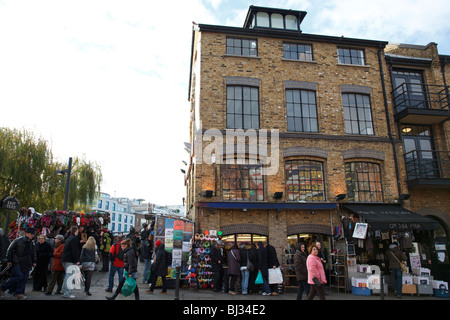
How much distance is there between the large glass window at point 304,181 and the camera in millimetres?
14188

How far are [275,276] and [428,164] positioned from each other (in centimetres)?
1003

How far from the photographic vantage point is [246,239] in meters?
13.4

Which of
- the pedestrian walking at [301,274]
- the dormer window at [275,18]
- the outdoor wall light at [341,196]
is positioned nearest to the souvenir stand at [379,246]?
the outdoor wall light at [341,196]

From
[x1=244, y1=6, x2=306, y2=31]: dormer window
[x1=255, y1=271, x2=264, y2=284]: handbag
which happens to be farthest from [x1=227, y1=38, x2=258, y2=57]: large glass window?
[x1=255, y1=271, x2=264, y2=284]: handbag

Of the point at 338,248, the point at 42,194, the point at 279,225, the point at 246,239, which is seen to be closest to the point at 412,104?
the point at 338,248

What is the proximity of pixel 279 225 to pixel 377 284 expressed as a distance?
4.15 m

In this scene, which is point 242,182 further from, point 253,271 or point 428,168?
point 428,168

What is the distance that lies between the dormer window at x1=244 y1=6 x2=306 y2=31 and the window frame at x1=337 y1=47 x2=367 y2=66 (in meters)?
2.70

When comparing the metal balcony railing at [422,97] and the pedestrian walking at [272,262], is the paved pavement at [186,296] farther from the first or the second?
the metal balcony railing at [422,97]

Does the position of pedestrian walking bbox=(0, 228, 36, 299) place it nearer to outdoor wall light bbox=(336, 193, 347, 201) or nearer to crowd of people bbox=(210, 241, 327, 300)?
crowd of people bbox=(210, 241, 327, 300)

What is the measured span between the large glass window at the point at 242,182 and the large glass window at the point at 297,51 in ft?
19.6

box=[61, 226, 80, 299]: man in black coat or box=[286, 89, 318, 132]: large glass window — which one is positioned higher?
box=[286, 89, 318, 132]: large glass window

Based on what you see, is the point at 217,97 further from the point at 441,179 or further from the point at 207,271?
the point at 441,179

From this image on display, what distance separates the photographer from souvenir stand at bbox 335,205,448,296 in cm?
1221
